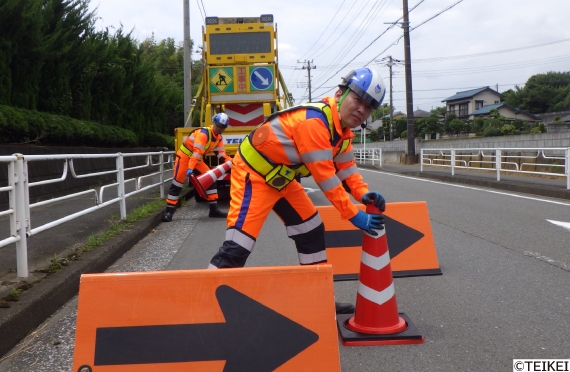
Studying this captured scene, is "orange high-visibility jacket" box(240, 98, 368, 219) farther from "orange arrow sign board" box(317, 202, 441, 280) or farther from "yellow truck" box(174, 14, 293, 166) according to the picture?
"yellow truck" box(174, 14, 293, 166)

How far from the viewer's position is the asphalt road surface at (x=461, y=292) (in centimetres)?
352

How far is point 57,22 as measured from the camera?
13.3 metres

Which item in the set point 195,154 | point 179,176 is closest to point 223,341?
point 195,154

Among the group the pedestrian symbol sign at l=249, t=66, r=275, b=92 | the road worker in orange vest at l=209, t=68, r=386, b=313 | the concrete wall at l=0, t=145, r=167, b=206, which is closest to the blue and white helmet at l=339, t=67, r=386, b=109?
the road worker in orange vest at l=209, t=68, r=386, b=313

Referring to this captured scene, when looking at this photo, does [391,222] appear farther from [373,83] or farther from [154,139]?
[154,139]

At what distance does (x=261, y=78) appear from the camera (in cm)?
1366

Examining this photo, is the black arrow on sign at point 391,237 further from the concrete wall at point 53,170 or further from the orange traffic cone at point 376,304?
the concrete wall at point 53,170

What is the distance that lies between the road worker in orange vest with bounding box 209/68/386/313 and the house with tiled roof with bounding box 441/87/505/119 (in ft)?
220

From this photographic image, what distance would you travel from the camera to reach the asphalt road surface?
11.6 feet

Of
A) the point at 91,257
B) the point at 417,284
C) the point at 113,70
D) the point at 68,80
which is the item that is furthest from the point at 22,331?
the point at 113,70

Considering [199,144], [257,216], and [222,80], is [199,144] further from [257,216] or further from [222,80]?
[257,216]

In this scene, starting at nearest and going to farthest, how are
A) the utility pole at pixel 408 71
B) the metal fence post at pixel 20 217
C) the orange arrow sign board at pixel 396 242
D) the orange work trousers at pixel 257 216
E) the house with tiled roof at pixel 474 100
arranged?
the orange work trousers at pixel 257 216
the metal fence post at pixel 20 217
the orange arrow sign board at pixel 396 242
the utility pole at pixel 408 71
the house with tiled roof at pixel 474 100

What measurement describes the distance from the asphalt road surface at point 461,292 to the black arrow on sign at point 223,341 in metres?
0.22

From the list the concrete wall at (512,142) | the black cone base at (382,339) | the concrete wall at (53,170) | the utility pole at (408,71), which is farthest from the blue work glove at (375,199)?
the utility pole at (408,71)
